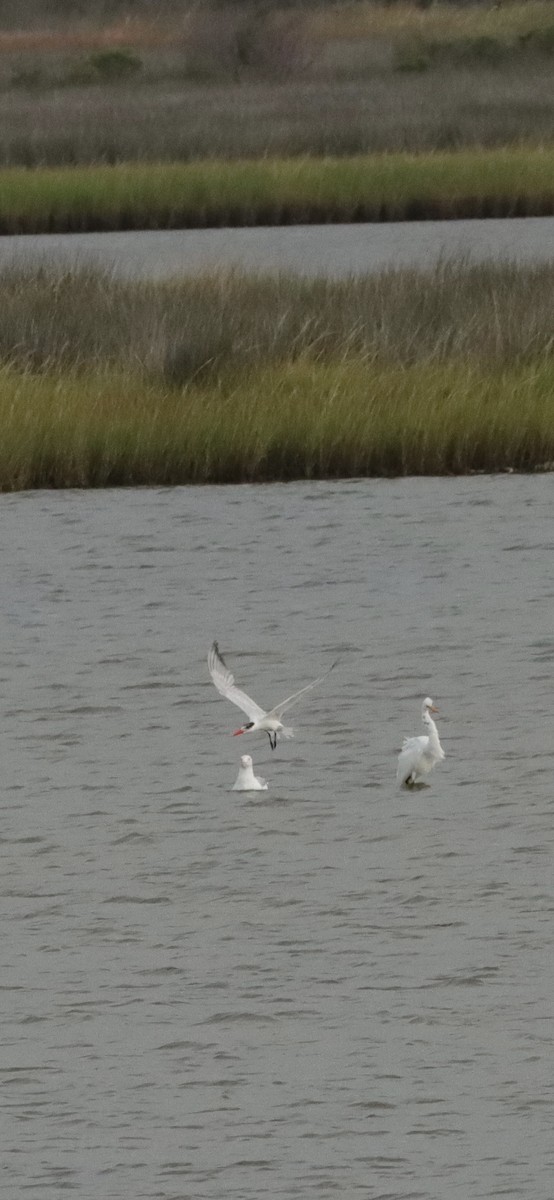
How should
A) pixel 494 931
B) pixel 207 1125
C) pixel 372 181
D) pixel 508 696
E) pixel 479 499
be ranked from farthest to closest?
1. pixel 372 181
2. pixel 479 499
3. pixel 508 696
4. pixel 494 931
5. pixel 207 1125

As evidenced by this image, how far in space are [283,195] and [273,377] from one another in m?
16.4

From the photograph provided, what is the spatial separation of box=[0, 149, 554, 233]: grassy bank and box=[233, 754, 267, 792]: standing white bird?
79.7ft

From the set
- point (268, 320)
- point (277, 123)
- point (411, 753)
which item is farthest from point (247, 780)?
point (277, 123)

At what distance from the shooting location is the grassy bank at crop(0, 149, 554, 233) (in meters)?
33.2

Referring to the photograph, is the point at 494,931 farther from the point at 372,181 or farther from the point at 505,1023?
the point at 372,181

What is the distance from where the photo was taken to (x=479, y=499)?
53.1ft

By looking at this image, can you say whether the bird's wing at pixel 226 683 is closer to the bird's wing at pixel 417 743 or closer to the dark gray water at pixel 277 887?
the dark gray water at pixel 277 887

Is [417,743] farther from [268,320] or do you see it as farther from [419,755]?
[268,320]

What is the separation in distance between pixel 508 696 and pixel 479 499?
522 cm

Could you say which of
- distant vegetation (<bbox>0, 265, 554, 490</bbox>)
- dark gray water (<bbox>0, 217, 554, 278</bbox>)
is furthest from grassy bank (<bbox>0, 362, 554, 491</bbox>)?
dark gray water (<bbox>0, 217, 554, 278</bbox>)

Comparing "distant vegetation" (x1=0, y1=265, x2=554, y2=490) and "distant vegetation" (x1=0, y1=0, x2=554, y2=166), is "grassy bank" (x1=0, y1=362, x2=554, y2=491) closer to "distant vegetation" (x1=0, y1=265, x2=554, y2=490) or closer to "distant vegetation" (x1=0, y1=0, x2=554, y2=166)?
"distant vegetation" (x1=0, y1=265, x2=554, y2=490)

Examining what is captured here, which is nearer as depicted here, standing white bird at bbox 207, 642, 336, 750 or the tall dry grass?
standing white bird at bbox 207, 642, 336, 750

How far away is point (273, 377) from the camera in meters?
17.4

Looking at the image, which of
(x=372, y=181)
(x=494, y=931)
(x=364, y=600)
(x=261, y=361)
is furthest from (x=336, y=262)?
(x=494, y=931)
